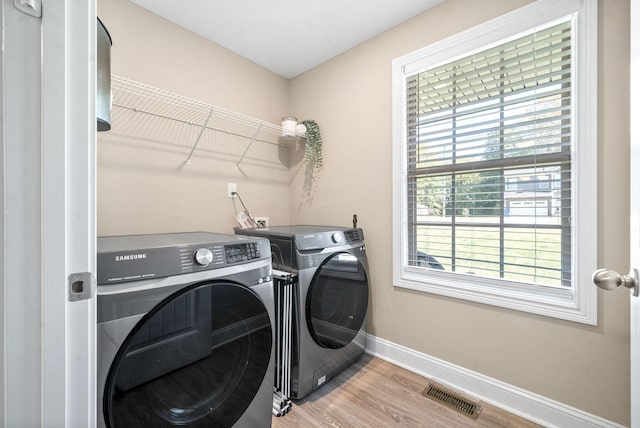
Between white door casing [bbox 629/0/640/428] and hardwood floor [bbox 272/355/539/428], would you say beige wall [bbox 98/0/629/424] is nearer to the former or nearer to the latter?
hardwood floor [bbox 272/355/539/428]

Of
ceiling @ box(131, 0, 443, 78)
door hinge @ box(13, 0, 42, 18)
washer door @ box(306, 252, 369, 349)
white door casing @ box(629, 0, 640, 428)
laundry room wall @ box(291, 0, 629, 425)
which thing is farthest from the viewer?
ceiling @ box(131, 0, 443, 78)

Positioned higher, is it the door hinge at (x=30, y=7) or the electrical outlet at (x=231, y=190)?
the door hinge at (x=30, y=7)

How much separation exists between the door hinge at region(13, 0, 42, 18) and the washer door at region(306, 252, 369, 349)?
4.55 ft

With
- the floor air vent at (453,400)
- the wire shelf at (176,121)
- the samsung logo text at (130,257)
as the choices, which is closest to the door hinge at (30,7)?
the samsung logo text at (130,257)

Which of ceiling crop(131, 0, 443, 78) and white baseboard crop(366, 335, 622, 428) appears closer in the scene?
white baseboard crop(366, 335, 622, 428)

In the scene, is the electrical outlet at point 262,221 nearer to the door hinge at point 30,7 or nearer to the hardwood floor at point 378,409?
the hardwood floor at point 378,409

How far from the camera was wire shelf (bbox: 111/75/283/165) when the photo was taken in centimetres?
164

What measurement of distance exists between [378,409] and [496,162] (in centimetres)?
154

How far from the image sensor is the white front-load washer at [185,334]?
80 centimetres

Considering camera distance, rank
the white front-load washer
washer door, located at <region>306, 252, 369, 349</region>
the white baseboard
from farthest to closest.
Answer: washer door, located at <region>306, 252, 369, 349</region>
the white baseboard
the white front-load washer

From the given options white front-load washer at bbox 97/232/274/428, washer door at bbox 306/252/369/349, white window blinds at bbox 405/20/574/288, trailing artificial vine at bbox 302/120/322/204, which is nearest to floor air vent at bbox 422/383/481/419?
washer door at bbox 306/252/369/349

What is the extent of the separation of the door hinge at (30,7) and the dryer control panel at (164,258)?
0.58 meters

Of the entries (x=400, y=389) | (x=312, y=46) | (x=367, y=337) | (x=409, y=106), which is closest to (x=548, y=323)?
(x=400, y=389)

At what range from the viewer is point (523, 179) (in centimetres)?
148
